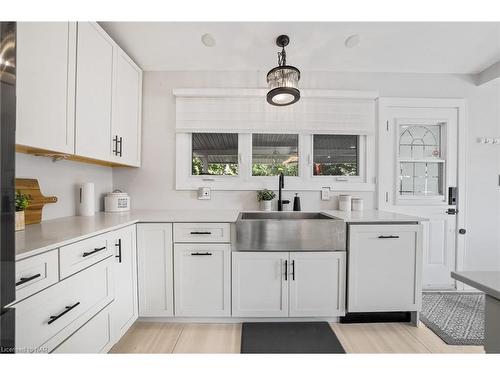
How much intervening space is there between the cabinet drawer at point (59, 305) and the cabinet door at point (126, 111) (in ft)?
3.26

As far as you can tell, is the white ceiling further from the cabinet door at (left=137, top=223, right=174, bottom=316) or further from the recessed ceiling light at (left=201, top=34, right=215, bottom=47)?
the cabinet door at (left=137, top=223, right=174, bottom=316)

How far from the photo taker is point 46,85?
127 centimetres

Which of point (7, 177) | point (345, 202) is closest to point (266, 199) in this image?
point (345, 202)

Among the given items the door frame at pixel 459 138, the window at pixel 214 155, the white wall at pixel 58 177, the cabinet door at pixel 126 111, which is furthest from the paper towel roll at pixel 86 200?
the door frame at pixel 459 138

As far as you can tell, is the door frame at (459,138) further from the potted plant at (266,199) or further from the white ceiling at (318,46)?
the potted plant at (266,199)

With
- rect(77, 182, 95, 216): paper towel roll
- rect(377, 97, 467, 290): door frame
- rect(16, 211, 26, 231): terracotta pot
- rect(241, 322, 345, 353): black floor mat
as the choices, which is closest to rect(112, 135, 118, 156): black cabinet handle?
rect(77, 182, 95, 216): paper towel roll

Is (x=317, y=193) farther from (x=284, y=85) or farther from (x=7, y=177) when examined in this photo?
(x=7, y=177)

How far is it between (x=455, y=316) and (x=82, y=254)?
289 cm

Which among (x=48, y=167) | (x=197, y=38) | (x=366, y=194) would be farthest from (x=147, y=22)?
(x=366, y=194)

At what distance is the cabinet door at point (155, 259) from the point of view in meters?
1.83

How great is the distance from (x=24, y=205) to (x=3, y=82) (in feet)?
3.32

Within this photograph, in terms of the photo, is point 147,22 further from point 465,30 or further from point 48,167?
point 465,30

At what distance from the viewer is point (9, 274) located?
708mm

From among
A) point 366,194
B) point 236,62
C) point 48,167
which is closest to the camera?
point 48,167
